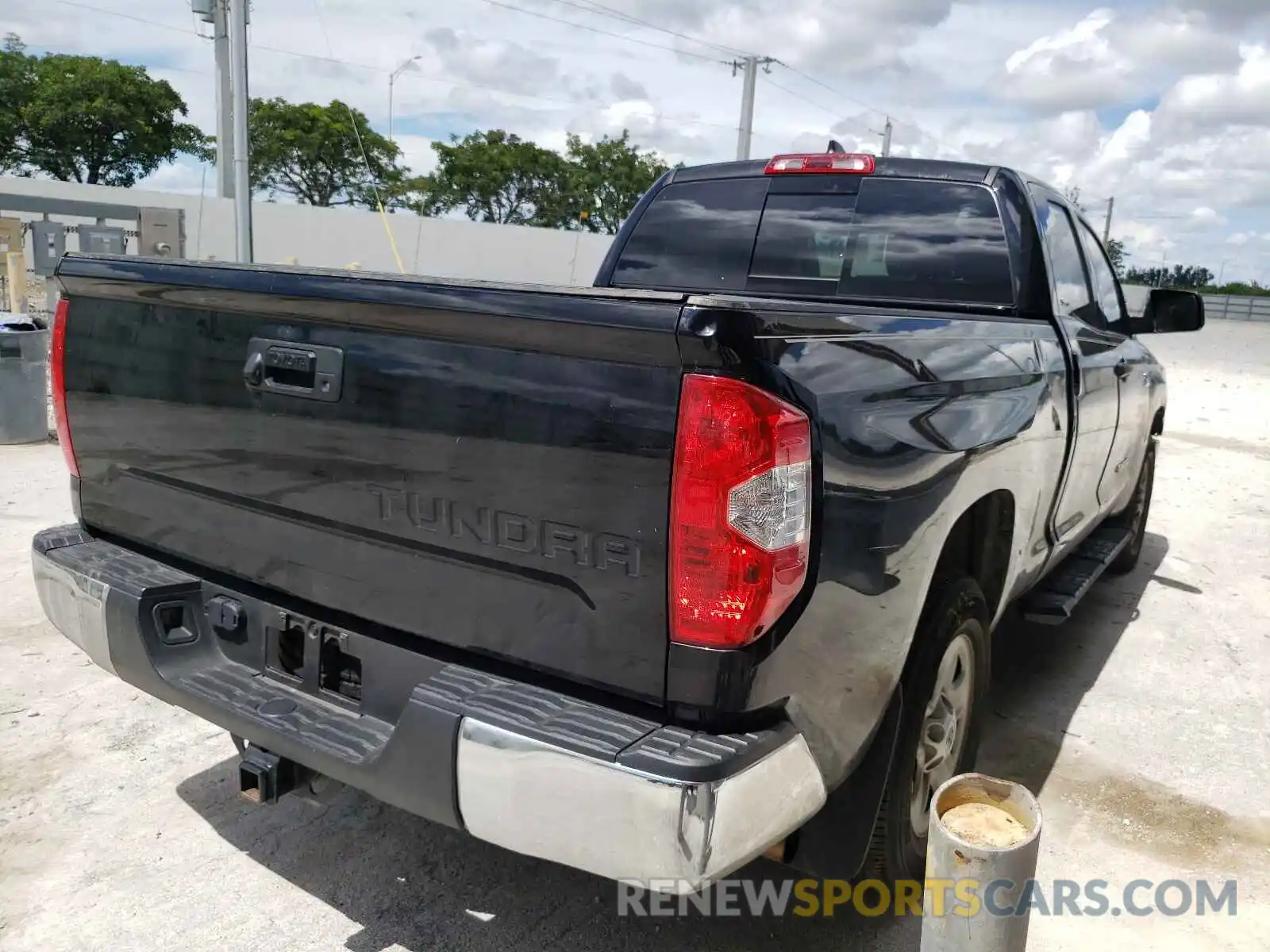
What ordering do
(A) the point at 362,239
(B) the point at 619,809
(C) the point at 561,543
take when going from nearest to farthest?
(B) the point at 619,809
(C) the point at 561,543
(A) the point at 362,239

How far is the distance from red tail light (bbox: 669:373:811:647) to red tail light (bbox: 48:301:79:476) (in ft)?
6.36

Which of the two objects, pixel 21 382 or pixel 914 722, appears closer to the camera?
pixel 914 722

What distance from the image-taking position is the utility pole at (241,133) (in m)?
15.3

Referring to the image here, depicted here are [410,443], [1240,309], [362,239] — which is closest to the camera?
[410,443]

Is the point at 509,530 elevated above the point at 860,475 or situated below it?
below

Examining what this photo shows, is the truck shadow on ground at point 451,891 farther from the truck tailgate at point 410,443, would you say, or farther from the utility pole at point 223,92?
the utility pole at point 223,92

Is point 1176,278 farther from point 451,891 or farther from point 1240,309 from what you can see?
point 451,891

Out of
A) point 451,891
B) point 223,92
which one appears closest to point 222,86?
point 223,92

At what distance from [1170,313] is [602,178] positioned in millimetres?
54492

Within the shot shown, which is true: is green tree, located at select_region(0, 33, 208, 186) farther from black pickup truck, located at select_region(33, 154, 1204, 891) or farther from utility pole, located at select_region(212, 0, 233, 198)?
black pickup truck, located at select_region(33, 154, 1204, 891)

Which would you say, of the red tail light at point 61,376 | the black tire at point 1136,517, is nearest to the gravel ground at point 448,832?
the black tire at point 1136,517

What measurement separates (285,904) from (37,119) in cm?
4937

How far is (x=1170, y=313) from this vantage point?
4836mm

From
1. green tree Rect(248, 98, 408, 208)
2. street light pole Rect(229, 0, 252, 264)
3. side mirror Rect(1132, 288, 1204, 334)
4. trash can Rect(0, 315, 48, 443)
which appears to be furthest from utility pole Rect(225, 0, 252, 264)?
green tree Rect(248, 98, 408, 208)
